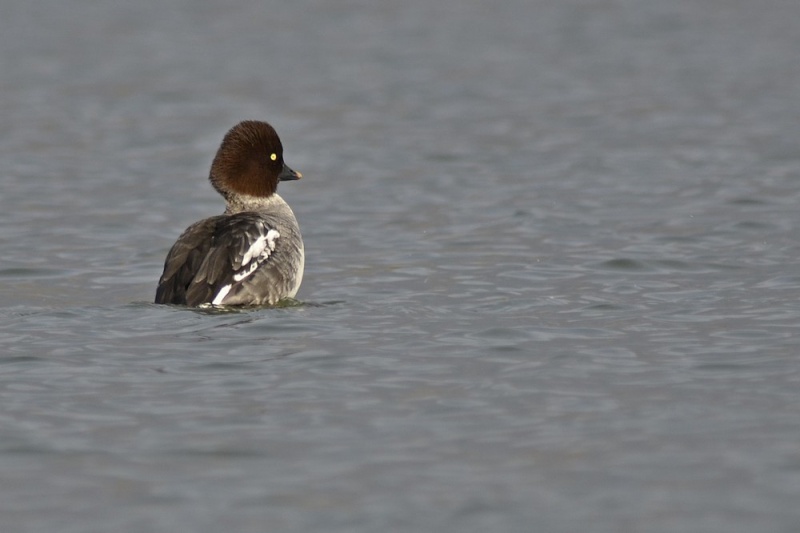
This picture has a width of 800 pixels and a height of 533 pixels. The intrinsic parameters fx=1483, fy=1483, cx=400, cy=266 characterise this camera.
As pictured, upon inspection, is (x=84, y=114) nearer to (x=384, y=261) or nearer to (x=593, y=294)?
(x=384, y=261)

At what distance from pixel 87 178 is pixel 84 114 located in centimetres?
447

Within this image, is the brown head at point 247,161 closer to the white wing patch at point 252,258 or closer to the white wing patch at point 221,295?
the white wing patch at point 252,258

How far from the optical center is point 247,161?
1234 centimetres

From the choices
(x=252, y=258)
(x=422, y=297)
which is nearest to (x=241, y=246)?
(x=252, y=258)

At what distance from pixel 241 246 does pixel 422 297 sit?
1536 millimetres

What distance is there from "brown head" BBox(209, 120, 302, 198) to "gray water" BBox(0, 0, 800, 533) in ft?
3.36

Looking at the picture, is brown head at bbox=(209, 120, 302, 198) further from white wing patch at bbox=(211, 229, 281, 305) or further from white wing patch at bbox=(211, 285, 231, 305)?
white wing patch at bbox=(211, 285, 231, 305)

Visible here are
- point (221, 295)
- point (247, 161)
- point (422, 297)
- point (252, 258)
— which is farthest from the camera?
point (247, 161)

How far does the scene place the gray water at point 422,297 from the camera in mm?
6961

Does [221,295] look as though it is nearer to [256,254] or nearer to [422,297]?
[256,254]

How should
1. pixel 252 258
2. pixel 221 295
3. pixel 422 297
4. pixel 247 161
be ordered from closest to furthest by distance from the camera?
pixel 221 295, pixel 252 258, pixel 422 297, pixel 247 161

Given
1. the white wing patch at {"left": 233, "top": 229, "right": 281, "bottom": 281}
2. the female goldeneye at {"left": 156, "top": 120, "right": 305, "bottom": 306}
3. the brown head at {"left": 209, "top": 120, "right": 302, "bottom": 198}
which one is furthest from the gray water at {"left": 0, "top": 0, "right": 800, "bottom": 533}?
the brown head at {"left": 209, "top": 120, "right": 302, "bottom": 198}

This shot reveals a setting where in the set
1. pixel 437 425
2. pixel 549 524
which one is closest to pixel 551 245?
pixel 437 425

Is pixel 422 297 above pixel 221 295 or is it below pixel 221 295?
below
